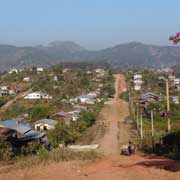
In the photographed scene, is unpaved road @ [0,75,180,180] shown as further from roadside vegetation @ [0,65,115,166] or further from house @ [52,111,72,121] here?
house @ [52,111,72,121]

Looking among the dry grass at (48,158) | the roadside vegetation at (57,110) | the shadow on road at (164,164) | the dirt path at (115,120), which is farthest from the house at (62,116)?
the shadow on road at (164,164)

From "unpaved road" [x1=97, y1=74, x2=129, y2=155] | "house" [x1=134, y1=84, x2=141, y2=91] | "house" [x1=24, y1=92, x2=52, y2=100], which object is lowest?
"unpaved road" [x1=97, y1=74, x2=129, y2=155]

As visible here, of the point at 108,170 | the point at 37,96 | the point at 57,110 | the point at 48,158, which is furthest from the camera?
the point at 37,96

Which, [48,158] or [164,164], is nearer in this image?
[164,164]

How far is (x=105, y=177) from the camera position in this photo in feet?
28.3

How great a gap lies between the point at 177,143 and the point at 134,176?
3.63 metres

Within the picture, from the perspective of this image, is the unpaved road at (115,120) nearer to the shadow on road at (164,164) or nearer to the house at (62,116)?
the house at (62,116)

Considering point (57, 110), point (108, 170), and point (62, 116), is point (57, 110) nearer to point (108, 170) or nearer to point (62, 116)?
point (62, 116)

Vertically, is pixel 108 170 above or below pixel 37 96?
below

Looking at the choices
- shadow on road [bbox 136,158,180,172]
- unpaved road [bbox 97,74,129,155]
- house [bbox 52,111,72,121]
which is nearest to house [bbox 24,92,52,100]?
unpaved road [bbox 97,74,129,155]

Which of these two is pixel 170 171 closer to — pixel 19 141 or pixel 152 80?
pixel 19 141

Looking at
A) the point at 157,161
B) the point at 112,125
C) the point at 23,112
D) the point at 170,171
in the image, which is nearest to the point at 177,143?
the point at 157,161

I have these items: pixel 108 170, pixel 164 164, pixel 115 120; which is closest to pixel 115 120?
pixel 115 120

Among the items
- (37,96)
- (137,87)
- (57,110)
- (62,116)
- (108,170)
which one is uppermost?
(137,87)
